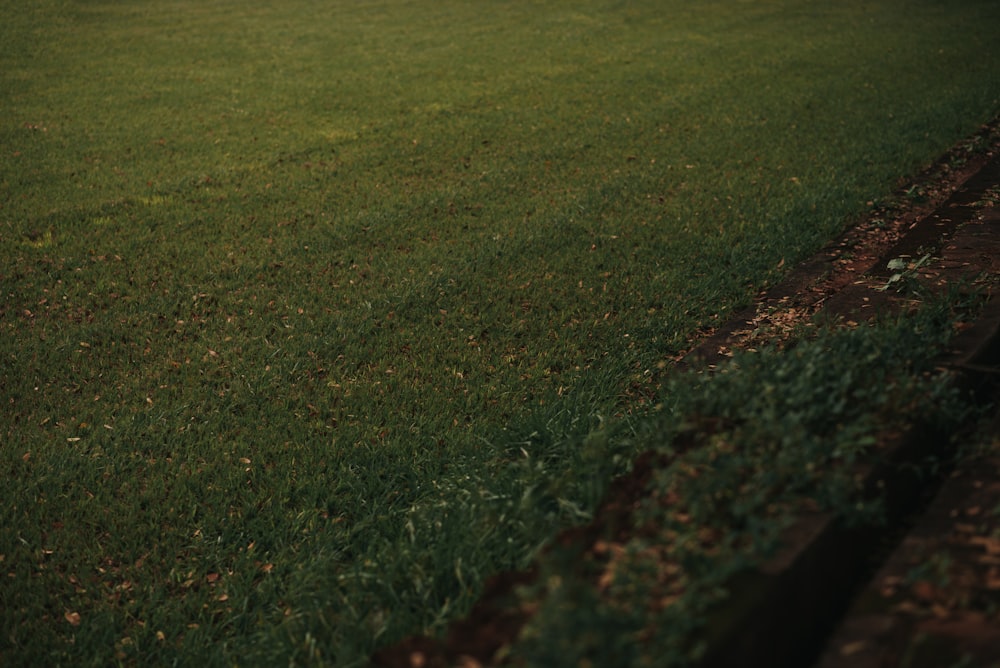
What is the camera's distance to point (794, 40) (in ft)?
50.3

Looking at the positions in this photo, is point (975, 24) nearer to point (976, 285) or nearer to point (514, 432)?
point (976, 285)

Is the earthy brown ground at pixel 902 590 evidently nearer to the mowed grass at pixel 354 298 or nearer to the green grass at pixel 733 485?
the green grass at pixel 733 485

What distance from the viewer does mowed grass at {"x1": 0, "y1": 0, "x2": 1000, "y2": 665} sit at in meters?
3.44

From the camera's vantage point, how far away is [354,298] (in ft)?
18.9

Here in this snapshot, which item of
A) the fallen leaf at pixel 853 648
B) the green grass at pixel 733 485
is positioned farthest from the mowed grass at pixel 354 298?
the fallen leaf at pixel 853 648

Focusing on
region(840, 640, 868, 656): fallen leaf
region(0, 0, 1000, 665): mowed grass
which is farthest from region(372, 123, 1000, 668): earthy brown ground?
region(0, 0, 1000, 665): mowed grass

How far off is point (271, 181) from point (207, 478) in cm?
476

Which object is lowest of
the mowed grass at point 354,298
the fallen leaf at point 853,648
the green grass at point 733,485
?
the mowed grass at point 354,298

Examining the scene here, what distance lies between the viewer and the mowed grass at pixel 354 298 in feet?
11.3

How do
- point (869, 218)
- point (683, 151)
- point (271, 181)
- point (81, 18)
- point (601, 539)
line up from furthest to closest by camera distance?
point (81, 18) → point (683, 151) → point (271, 181) → point (869, 218) → point (601, 539)

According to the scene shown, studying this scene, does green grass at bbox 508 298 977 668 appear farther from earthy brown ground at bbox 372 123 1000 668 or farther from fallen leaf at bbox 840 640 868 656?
fallen leaf at bbox 840 640 868 656

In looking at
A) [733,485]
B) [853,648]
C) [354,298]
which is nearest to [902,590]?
[853,648]

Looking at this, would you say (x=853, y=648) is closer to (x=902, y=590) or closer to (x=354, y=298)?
(x=902, y=590)

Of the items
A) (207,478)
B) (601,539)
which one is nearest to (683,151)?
(207,478)
